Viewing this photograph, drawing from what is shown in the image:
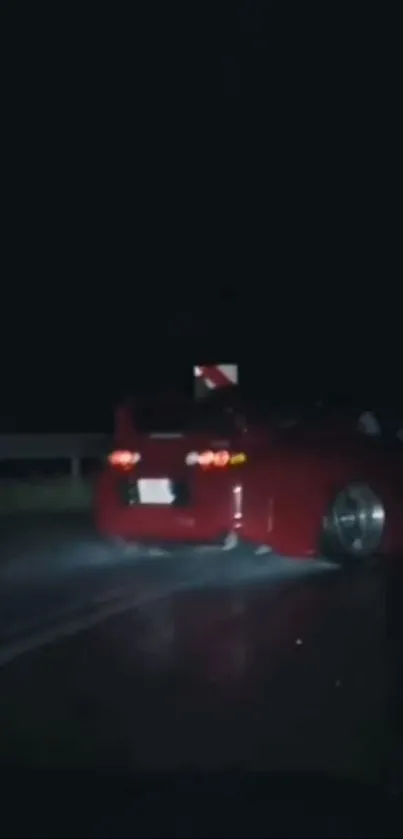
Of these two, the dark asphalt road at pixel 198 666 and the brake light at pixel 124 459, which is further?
the brake light at pixel 124 459

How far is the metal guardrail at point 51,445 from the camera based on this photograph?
23234 millimetres

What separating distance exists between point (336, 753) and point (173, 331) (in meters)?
70.7

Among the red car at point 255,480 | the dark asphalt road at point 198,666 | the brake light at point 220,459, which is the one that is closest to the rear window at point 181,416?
the red car at point 255,480

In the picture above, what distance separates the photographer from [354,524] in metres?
14.9

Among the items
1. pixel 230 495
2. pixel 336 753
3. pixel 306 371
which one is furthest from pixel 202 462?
pixel 306 371

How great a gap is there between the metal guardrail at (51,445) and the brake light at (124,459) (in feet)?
25.8

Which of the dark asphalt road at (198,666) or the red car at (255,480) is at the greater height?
the red car at (255,480)

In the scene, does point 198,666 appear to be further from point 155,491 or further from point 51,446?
point 51,446

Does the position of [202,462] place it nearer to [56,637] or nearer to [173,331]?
[56,637]

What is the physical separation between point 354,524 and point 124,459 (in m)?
1.92

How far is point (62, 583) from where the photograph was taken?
14.2 m

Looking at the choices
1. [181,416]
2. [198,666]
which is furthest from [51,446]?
[198,666]

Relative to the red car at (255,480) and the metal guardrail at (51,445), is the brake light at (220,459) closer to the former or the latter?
the red car at (255,480)

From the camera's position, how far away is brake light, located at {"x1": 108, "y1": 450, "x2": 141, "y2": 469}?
15070 mm
